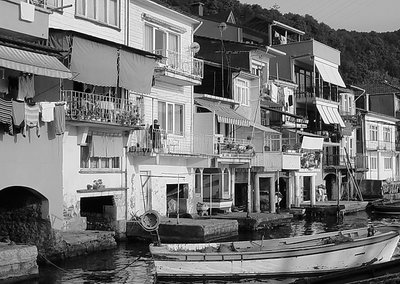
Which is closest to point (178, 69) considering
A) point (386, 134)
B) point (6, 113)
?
point (6, 113)

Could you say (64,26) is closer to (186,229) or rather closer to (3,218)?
(3,218)

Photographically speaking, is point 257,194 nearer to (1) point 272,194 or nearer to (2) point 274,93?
(1) point 272,194

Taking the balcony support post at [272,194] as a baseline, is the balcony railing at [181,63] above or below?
above

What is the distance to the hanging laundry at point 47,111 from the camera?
22.7 meters

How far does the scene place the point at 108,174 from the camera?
2828 cm

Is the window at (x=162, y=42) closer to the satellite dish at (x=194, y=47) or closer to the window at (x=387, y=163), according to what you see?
the satellite dish at (x=194, y=47)

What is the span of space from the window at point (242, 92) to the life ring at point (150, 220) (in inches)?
667

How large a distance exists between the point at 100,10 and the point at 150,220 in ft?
34.2

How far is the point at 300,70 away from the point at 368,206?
1371cm

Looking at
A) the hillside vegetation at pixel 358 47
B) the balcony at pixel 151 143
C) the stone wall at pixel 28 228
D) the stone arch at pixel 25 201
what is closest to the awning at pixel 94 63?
the balcony at pixel 151 143

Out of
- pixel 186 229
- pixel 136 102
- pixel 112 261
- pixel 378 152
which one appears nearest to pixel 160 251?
pixel 112 261

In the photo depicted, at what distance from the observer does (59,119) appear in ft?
76.8

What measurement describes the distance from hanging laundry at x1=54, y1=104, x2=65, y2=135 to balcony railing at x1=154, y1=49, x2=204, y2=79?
8.54 meters

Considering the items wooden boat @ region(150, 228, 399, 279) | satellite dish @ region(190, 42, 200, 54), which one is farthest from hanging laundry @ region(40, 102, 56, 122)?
satellite dish @ region(190, 42, 200, 54)
